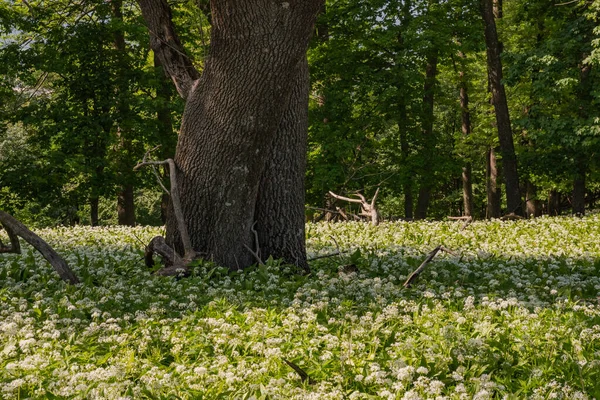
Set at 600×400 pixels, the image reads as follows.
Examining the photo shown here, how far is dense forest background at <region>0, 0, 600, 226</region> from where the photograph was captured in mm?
20719

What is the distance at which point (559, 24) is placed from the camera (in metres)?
23.5

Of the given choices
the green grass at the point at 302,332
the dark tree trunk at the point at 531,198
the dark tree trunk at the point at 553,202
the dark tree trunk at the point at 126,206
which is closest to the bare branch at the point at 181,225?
the green grass at the point at 302,332

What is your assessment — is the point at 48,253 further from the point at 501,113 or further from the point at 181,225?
the point at 501,113

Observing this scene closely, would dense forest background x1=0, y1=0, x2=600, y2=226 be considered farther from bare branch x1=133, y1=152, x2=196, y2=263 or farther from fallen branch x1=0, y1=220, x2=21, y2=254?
fallen branch x1=0, y1=220, x2=21, y2=254

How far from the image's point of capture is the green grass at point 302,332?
4.02 metres

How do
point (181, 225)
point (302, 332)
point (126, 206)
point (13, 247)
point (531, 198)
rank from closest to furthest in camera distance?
point (302, 332)
point (181, 225)
point (13, 247)
point (126, 206)
point (531, 198)

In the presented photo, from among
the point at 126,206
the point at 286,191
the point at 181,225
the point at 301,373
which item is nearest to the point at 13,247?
the point at 181,225

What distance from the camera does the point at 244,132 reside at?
7695mm

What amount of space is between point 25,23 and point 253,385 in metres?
20.5

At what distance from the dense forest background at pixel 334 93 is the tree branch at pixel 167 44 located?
1195cm

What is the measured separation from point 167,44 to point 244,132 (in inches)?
77.9

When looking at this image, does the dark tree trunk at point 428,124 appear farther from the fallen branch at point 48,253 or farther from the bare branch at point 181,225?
the fallen branch at point 48,253

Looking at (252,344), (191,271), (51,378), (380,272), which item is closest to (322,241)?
(380,272)

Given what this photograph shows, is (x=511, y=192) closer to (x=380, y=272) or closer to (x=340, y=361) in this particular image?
(x=380, y=272)
